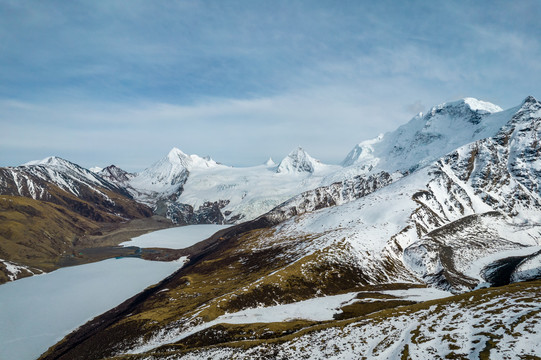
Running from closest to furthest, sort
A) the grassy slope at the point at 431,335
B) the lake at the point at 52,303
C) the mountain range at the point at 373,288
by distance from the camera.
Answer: the grassy slope at the point at 431,335
the mountain range at the point at 373,288
the lake at the point at 52,303

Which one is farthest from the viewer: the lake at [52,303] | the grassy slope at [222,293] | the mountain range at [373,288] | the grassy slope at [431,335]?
the lake at [52,303]

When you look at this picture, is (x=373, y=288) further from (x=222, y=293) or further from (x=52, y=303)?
(x=52, y=303)

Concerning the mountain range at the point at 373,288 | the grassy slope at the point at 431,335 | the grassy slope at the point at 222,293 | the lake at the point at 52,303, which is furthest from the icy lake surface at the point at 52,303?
the grassy slope at the point at 431,335

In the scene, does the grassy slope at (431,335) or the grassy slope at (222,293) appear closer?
the grassy slope at (431,335)

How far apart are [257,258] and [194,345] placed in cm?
8046

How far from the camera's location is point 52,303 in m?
142

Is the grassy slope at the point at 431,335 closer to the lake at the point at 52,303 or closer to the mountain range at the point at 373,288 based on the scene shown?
the mountain range at the point at 373,288

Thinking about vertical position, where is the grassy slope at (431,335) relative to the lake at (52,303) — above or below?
below

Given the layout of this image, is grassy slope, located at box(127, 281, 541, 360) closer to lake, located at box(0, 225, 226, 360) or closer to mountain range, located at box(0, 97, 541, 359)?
mountain range, located at box(0, 97, 541, 359)

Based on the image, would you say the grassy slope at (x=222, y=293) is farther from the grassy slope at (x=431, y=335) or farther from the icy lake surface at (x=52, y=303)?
the grassy slope at (x=431, y=335)

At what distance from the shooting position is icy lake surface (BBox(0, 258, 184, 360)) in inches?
4122

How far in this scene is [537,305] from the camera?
35.6 metres

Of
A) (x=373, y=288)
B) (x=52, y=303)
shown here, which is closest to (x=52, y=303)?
(x=52, y=303)

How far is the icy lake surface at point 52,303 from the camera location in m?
105
